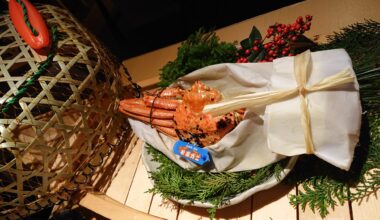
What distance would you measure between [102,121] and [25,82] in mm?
269

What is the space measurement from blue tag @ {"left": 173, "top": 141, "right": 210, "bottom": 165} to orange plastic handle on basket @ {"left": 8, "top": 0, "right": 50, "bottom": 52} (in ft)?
1.59

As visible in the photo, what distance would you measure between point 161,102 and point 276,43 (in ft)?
1.29

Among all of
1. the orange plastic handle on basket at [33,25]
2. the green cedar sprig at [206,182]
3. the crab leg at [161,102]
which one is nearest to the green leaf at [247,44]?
the crab leg at [161,102]

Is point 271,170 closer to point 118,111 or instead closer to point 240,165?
point 240,165

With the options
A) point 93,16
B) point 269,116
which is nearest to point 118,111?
point 269,116

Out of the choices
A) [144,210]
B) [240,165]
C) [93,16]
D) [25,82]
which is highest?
[93,16]

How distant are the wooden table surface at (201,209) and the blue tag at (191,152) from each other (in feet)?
0.55

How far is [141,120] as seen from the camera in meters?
1.15

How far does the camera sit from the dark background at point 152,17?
212 cm

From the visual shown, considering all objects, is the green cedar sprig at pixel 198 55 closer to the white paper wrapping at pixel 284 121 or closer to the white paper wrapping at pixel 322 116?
the white paper wrapping at pixel 284 121

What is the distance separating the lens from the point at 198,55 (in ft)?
3.61

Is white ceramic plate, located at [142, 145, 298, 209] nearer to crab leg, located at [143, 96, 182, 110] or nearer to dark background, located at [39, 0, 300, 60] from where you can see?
crab leg, located at [143, 96, 182, 110]

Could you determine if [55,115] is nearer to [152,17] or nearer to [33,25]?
[33,25]

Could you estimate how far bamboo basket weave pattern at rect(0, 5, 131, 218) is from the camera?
94cm
